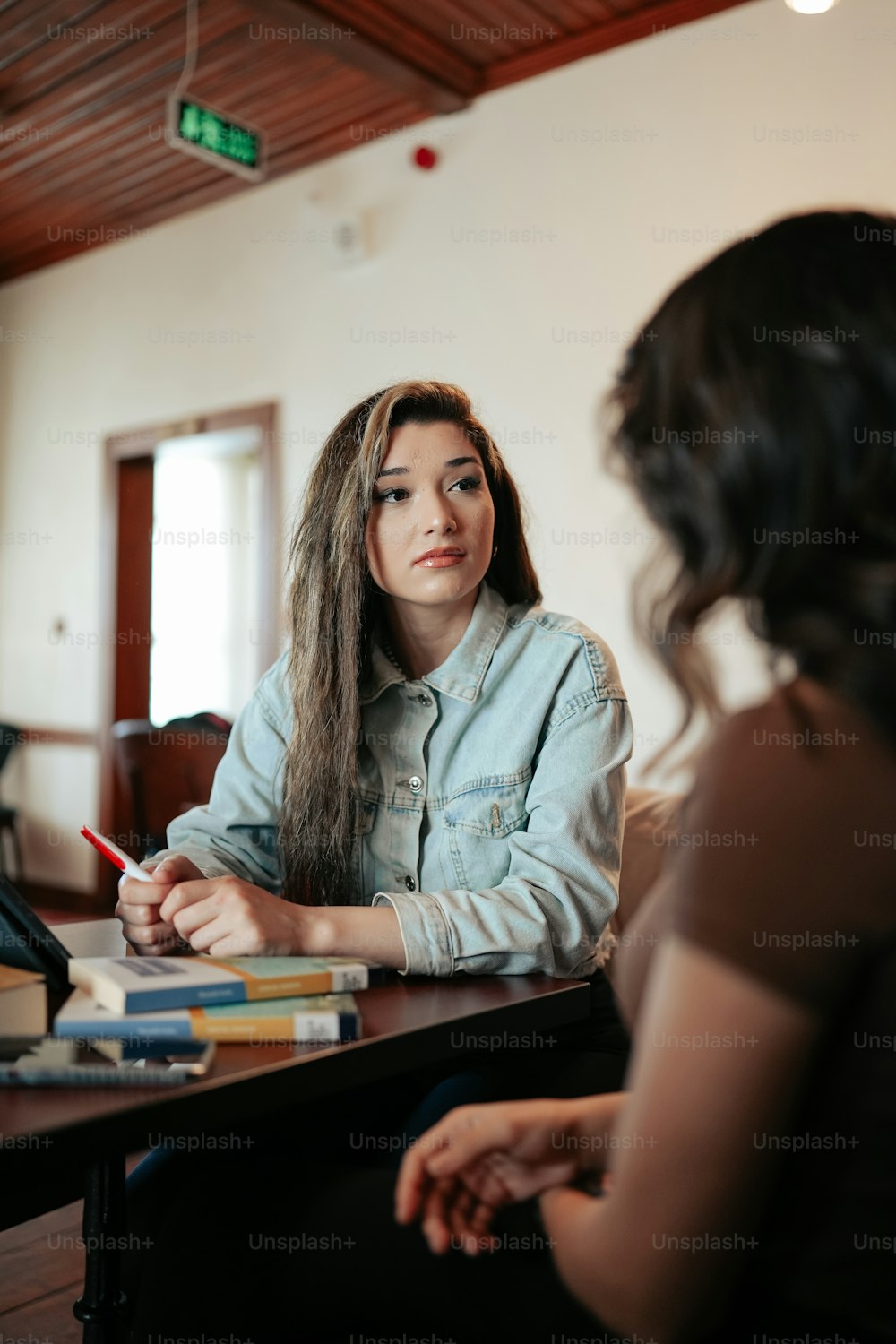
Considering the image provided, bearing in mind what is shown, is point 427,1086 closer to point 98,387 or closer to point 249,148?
point 249,148

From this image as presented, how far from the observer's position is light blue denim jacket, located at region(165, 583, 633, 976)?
128 centimetres

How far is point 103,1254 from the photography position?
1170mm

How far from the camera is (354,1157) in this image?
1.35 metres

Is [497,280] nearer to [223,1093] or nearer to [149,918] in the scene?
[149,918]

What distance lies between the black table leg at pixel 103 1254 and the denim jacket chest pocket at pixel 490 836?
0.54m

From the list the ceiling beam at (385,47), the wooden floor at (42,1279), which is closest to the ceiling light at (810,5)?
the ceiling beam at (385,47)

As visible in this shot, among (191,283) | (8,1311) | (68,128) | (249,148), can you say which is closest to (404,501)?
(8,1311)

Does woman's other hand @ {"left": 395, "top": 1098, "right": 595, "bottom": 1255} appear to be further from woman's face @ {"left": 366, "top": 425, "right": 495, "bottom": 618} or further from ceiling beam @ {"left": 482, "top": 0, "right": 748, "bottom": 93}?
ceiling beam @ {"left": 482, "top": 0, "right": 748, "bottom": 93}

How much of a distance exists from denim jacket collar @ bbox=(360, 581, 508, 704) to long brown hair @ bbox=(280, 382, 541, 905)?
0.03 m

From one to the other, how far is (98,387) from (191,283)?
782 mm

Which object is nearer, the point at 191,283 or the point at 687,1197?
the point at 687,1197

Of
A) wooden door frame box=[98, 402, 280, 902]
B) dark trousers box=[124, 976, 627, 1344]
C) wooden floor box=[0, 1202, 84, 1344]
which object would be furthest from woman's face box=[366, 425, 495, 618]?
wooden door frame box=[98, 402, 280, 902]

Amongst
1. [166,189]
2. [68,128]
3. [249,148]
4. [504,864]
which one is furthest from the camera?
[166,189]

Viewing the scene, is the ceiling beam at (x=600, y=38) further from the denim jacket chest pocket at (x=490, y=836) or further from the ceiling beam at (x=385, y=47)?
the denim jacket chest pocket at (x=490, y=836)
